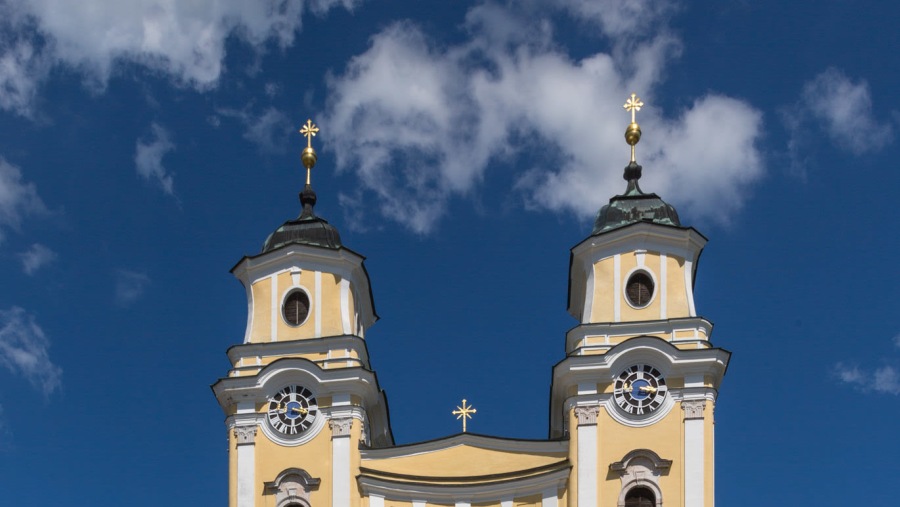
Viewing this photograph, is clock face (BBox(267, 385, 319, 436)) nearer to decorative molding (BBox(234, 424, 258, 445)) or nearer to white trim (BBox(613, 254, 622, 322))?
decorative molding (BBox(234, 424, 258, 445))

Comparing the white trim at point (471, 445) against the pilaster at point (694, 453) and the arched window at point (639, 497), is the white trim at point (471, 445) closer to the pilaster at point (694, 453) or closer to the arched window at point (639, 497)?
the arched window at point (639, 497)

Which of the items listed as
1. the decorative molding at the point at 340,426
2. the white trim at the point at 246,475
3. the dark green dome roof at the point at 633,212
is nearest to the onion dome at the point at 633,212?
the dark green dome roof at the point at 633,212

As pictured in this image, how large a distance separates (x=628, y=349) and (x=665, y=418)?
5.79 ft

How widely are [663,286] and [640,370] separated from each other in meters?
2.23

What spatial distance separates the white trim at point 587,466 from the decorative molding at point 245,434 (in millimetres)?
7595

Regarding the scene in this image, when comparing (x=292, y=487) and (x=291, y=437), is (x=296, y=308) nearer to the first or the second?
(x=291, y=437)

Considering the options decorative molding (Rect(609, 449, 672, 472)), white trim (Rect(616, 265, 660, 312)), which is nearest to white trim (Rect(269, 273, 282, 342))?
white trim (Rect(616, 265, 660, 312))

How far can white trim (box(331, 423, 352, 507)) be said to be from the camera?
3469 cm

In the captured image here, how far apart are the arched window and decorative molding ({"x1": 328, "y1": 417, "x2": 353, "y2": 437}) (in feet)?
21.8

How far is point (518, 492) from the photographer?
35.2m

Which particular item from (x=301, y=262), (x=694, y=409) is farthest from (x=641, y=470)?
(x=301, y=262)

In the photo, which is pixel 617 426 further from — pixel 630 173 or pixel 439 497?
pixel 630 173

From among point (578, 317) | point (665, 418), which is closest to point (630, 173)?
point (578, 317)

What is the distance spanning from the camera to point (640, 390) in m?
34.4
